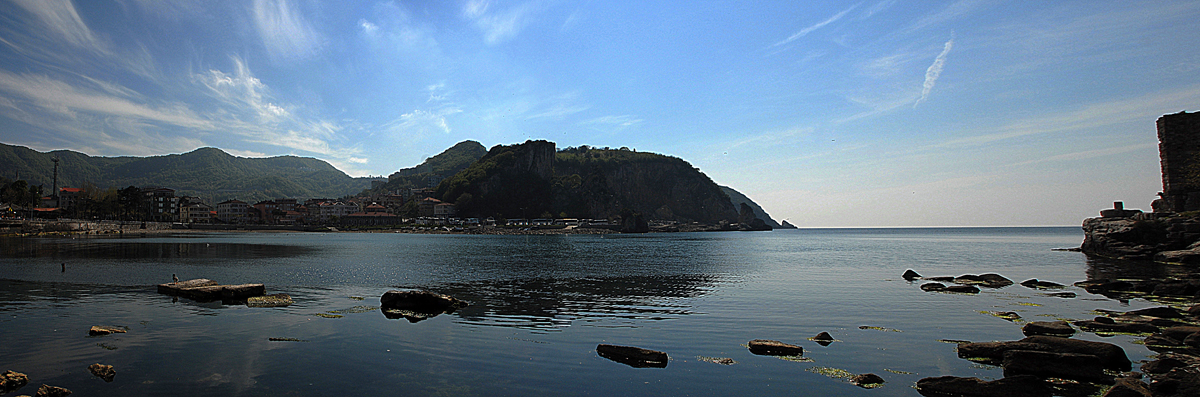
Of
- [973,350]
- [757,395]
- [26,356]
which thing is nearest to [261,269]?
[26,356]

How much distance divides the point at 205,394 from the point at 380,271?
34.1 metres

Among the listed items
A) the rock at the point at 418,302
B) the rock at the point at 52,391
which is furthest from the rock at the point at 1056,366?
the rock at the point at 52,391

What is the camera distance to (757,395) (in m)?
11.3

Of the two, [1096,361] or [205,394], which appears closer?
[205,394]

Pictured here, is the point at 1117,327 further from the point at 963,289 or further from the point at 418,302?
the point at 418,302

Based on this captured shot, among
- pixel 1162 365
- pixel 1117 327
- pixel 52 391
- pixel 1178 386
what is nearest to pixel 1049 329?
pixel 1117 327

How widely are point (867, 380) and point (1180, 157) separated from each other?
64747 mm

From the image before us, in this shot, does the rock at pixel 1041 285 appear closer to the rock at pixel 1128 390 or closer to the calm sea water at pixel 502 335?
the calm sea water at pixel 502 335

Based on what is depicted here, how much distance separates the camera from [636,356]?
1412 cm

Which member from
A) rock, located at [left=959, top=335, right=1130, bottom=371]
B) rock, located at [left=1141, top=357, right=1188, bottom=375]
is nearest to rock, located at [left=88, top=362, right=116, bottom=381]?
rock, located at [left=959, top=335, right=1130, bottom=371]

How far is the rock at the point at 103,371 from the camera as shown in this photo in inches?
476

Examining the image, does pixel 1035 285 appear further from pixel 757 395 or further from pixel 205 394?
pixel 205 394

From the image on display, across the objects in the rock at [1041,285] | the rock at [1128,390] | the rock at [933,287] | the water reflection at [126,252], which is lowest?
the rock at [1041,285]

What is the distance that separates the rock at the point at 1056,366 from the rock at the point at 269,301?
26953mm
